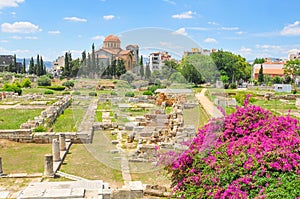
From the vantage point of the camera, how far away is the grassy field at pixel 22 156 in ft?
34.9

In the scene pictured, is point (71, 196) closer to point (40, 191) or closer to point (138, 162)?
point (40, 191)

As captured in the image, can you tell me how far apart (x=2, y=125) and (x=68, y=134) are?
610 cm

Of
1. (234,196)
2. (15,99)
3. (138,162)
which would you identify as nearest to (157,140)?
(138,162)

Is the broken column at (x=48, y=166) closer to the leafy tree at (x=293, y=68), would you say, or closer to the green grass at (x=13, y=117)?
the green grass at (x=13, y=117)

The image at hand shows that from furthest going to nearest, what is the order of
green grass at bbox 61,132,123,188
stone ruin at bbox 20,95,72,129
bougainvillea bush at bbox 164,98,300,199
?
stone ruin at bbox 20,95,72,129 < green grass at bbox 61,132,123,188 < bougainvillea bush at bbox 164,98,300,199

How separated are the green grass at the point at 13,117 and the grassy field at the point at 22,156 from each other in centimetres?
424

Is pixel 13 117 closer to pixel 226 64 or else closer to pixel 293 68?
pixel 226 64

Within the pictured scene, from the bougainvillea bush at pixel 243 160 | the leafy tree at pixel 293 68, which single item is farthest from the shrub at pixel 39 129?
the leafy tree at pixel 293 68

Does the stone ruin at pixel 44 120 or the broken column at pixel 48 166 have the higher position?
the stone ruin at pixel 44 120

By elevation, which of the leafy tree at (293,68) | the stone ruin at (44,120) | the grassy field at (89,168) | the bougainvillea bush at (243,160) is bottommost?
the grassy field at (89,168)

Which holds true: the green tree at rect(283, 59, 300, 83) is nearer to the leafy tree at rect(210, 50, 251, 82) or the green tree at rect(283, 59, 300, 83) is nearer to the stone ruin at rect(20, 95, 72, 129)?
the leafy tree at rect(210, 50, 251, 82)

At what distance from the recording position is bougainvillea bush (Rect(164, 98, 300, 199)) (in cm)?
541

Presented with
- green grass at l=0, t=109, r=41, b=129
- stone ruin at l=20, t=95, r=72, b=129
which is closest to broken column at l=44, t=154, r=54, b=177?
stone ruin at l=20, t=95, r=72, b=129

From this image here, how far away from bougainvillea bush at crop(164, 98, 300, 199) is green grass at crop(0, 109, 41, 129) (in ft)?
44.3
